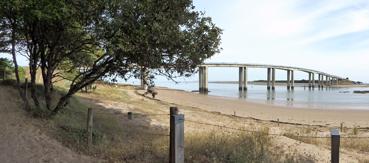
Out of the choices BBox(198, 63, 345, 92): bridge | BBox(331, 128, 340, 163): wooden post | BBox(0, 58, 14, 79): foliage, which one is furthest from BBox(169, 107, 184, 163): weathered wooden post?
BBox(198, 63, 345, 92): bridge

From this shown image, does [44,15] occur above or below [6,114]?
above

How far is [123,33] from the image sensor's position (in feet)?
33.5

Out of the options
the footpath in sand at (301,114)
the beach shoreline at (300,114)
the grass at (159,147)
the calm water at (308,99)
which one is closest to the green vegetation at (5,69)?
the grass at (159,147)

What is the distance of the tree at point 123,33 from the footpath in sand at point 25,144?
4.15ft

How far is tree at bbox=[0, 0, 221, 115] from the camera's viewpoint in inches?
399

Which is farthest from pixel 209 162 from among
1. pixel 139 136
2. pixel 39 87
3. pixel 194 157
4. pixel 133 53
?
pixel 39 87

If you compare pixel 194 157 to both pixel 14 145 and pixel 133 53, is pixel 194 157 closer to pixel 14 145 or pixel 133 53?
pixel 133 53

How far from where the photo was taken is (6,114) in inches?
520

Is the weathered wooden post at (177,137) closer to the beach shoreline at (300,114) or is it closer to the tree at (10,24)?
the tree at (10,24)

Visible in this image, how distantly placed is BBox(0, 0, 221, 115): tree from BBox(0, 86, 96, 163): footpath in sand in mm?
1263

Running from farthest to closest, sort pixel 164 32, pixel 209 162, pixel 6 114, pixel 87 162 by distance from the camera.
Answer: pixel 6 114
pixel 164 32
pixel 87 162
pixel 209 162

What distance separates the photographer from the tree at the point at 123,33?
10.1 meters

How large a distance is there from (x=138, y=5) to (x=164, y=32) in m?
0.79

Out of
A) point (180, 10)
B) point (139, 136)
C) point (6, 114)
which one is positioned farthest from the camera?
point (139, 136)
